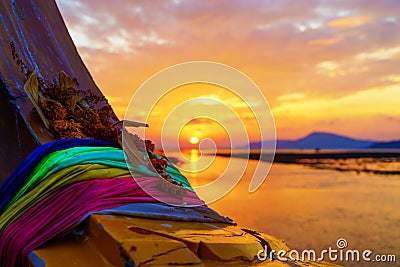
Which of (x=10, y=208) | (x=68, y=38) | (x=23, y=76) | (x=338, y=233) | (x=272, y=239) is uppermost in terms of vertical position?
(x=68, y=38)

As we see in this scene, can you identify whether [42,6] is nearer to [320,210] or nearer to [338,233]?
[338,233]

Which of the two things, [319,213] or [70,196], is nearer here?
[70,196]

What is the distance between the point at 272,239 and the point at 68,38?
15.1 ft

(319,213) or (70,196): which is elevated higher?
(70,196)

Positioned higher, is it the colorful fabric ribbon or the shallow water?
the colorful fabric ribbon

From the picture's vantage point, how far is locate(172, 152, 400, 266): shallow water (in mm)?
5987

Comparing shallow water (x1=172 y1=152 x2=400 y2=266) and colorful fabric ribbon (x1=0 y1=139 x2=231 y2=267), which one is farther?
shallow water (x1=172 y1=152 x2=400 y2=266)

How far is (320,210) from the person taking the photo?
8.79 meters

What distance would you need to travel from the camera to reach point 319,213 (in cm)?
842

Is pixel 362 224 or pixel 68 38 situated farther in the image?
pixel 362 224

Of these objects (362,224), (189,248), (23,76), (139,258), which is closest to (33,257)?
(139,258)

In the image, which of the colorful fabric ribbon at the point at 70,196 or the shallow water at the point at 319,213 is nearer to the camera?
the colorful fabric ribbon at the point at 70,196

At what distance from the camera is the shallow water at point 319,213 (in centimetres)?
599

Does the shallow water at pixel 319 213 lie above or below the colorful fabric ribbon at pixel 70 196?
below
